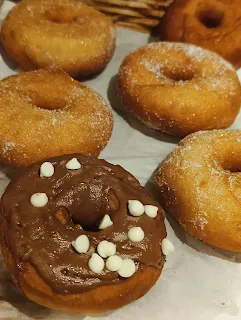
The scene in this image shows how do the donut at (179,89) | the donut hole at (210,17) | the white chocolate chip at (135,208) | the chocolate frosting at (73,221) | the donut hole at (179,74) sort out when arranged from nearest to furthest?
1. the chocolate frosting at (73,221)
2. the white chocolate chip at (135,208)
3. the donut at (179,89)
4. the donut hole at (179,74)
5. the donut hole at (210,17)

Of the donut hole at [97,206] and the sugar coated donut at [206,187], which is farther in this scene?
the sugar coated donut at [206,187]

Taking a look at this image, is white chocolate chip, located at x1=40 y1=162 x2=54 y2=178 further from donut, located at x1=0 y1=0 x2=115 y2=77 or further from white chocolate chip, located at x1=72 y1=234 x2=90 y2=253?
donut, located at x1=0 y1=0 x2=115 y2=77

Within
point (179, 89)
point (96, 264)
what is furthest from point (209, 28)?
point (96, 264)

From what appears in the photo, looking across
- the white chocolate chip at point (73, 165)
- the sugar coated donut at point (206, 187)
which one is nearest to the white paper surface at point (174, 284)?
the sugar coated donut at point (206, 187)

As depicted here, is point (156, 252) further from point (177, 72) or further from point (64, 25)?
point (64, 25)

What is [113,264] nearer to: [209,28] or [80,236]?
[80,236]

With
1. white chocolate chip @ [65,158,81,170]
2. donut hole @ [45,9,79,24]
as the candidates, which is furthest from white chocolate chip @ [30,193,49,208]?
donut hole @ [45,9,79,24]

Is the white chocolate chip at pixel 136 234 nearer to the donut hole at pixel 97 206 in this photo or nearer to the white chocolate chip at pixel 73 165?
the donut hole at pixel 97 206
